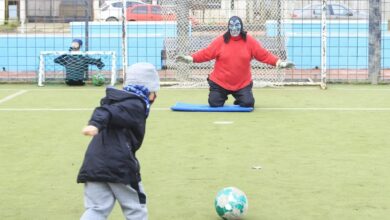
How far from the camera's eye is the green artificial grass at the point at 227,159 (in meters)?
6.48

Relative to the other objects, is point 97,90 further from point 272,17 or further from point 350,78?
point 350,78

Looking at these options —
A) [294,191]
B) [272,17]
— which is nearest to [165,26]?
[272,17]

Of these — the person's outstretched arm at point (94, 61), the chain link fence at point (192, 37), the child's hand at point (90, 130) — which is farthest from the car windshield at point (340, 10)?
the child's hand at point (90, 130)

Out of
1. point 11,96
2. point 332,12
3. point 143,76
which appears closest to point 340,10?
point 332,12

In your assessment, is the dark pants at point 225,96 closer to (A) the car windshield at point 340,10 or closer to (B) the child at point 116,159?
(B) the child at point 116,159

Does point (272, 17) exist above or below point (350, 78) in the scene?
above

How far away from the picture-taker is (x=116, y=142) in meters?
5.28

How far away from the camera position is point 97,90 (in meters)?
15.1

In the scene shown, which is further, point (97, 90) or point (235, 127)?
point (97, 90)

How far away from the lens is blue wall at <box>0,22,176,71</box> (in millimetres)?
18672

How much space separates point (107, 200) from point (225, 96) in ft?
23.5

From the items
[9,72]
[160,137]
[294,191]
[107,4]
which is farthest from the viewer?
[107,4]

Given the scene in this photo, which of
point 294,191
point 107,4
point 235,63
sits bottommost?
point 294,191

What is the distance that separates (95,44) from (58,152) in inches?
412
